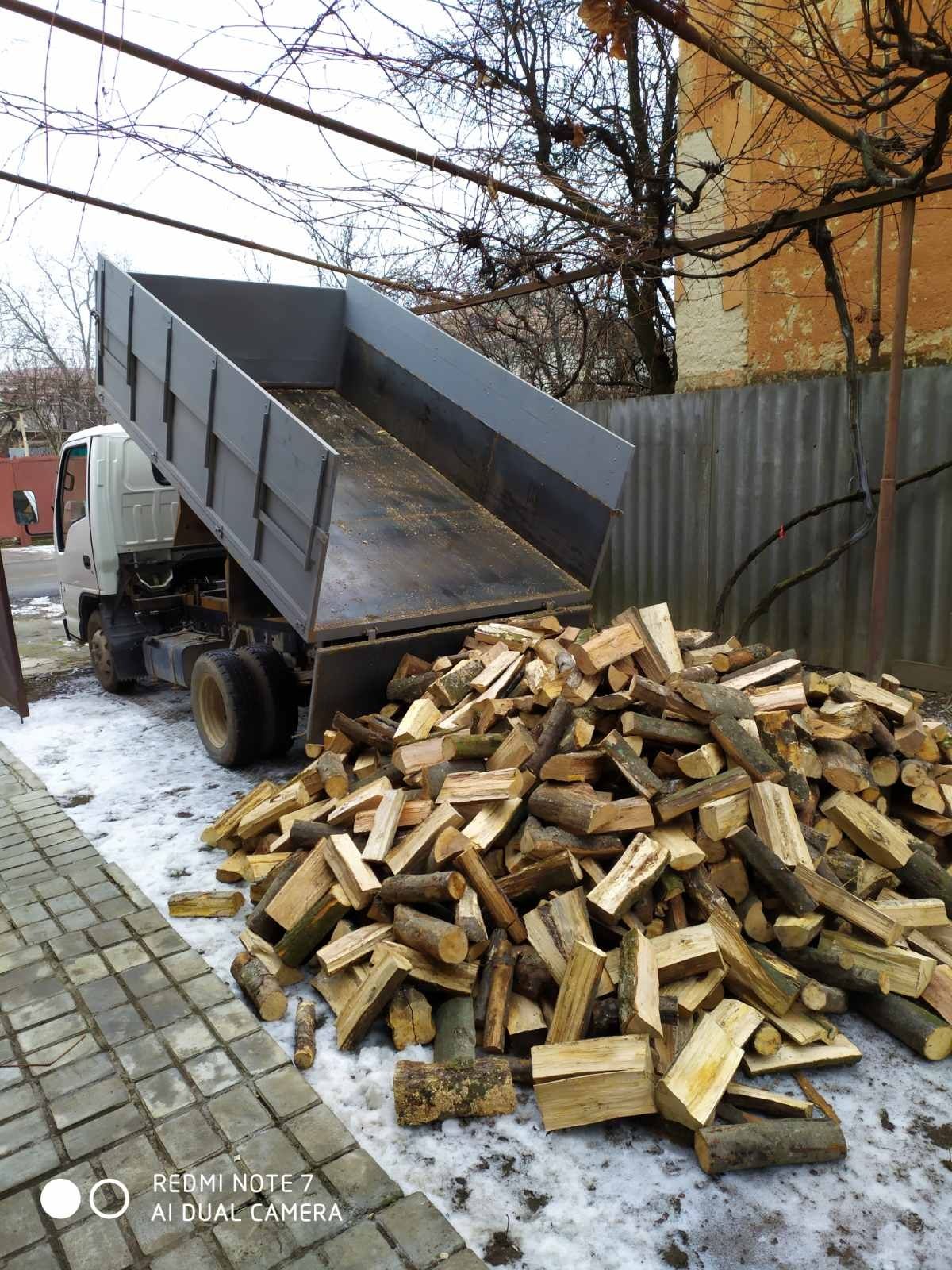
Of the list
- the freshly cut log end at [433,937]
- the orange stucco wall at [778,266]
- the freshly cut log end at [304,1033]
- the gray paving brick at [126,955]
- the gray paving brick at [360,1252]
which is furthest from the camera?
the orange stucco wall at [778,266]

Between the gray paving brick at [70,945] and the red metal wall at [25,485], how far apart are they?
26.1 meters

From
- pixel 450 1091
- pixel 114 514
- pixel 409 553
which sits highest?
pixel 114 514

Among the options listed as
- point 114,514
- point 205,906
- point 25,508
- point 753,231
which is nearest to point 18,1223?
point 205,906

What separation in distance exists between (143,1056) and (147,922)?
37.8 inches

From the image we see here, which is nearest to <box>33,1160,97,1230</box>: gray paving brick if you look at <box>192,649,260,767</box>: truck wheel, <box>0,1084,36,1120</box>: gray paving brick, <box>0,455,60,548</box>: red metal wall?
<box>0,1084,36,1120</box>: gray paving brick

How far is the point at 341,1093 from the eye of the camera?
9.09ft

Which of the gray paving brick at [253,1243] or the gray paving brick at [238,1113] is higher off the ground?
the gray paving brick at [238,1113]

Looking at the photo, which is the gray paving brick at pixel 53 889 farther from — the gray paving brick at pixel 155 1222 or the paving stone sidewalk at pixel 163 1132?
the gray paving brick at pixel 155 1222

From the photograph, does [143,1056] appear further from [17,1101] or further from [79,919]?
[79,919]

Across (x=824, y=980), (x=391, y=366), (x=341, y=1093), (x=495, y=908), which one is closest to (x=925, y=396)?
Answer: (x=391, y=366)

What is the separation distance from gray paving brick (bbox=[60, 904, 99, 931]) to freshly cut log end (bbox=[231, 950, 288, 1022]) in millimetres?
934

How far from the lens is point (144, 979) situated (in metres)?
3.38

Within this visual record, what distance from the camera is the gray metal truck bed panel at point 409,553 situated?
5.01 m

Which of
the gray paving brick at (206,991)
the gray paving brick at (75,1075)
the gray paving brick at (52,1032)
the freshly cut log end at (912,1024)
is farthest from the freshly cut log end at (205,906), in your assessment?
the freshly cut log end at (912,1024)
